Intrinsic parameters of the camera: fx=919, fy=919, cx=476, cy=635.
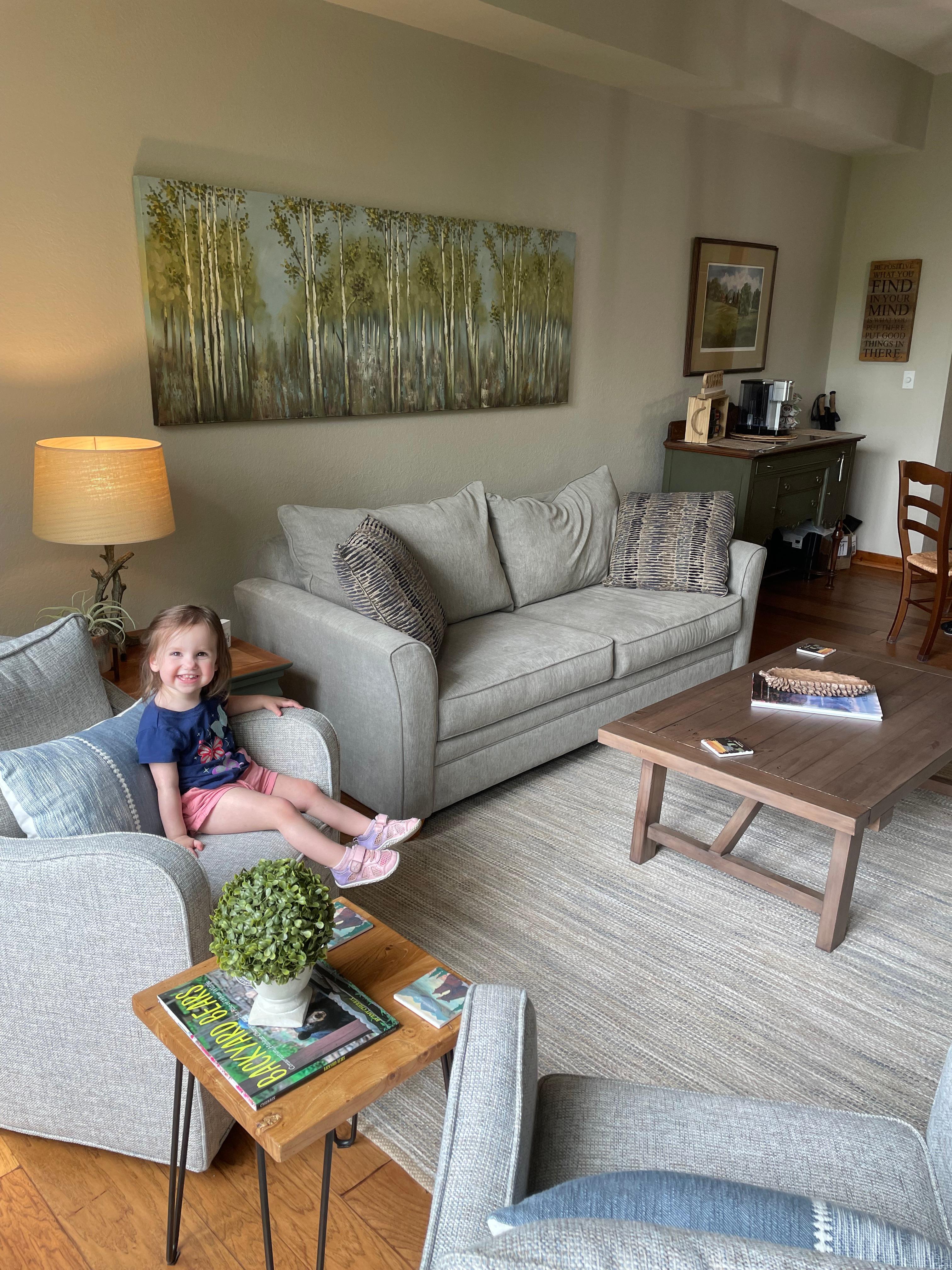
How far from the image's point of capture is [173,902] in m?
1.47

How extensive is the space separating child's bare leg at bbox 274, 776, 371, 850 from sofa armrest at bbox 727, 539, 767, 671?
2261mm

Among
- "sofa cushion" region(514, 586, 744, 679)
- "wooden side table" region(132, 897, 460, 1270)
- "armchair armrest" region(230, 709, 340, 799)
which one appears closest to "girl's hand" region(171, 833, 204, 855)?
"armchair armrest" region(230, 709, 340, 799)

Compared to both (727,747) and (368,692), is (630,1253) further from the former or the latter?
(368,692)

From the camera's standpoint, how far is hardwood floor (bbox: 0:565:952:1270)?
1.50 meters

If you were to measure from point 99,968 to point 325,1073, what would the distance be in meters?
0.50

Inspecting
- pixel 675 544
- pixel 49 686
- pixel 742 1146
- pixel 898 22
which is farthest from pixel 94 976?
pixel 898 22

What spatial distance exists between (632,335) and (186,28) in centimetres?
251

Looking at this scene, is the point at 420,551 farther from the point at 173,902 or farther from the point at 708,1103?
the point at 708,1103

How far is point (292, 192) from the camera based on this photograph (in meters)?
3.15

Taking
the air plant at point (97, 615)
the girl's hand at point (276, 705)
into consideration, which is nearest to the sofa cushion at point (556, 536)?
the air plant at point (97, 615)

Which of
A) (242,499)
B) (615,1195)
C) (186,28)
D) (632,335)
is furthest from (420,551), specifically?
(615,1195)

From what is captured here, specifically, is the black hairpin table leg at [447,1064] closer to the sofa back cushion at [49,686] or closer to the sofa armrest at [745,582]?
the sofa back cushion at [49,686]

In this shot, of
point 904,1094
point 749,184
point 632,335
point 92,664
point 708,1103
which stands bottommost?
point 904,1094

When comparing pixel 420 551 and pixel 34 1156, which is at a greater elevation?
pixel 420 551
